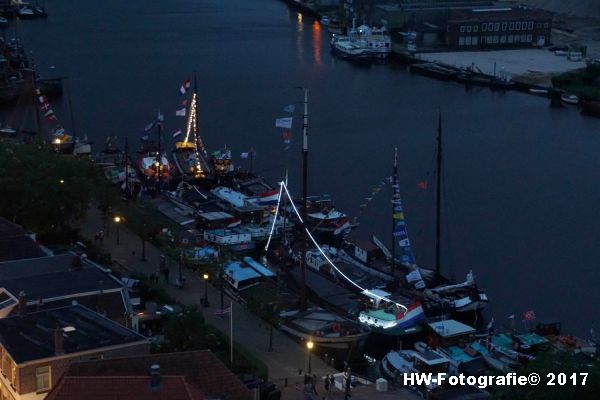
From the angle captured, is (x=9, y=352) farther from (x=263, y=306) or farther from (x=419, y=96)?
(x=419, y=96)

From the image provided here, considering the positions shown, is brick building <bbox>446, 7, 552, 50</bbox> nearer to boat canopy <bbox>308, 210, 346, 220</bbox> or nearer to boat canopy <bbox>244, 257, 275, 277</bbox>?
boat canopy <bbox>308, 210, 346, 220</bbox>


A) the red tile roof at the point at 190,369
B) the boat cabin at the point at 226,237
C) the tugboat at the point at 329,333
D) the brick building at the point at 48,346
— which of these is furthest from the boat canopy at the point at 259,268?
the red tile roof at the point at 190,369

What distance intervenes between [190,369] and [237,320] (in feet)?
10.6

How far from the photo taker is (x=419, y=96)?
77.0 feet

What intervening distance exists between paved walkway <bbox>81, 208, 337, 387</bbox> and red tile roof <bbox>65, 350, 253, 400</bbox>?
1.76m

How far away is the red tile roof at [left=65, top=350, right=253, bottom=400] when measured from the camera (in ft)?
20.2

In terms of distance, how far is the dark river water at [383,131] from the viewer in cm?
1265

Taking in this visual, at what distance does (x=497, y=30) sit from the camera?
29.9 metres

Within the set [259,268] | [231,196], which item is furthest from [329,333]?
[231,196]

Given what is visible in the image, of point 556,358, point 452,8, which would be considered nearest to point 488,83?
point 452,8

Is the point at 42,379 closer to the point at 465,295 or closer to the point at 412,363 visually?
the point at 412,363

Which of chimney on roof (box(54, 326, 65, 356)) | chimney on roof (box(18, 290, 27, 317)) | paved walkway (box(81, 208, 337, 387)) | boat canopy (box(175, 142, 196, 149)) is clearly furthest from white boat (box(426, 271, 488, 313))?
boat canopy (box(175, 142, 196, 149))

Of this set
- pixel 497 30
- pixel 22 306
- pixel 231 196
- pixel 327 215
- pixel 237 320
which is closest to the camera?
pixel 22 306

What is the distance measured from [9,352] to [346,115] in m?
15.3
